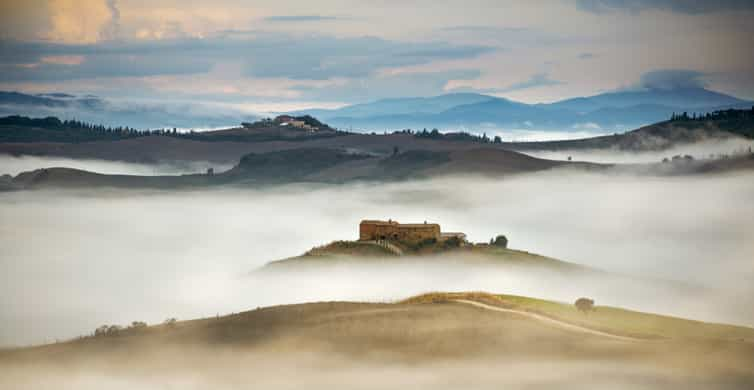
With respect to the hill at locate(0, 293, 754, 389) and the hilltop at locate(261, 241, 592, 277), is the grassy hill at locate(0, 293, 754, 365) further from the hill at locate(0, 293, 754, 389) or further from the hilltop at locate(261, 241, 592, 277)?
the hilltop at locate(261, 241, 592, 277)

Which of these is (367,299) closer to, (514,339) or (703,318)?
(703,318)

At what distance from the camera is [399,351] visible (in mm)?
106438

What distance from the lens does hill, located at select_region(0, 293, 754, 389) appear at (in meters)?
97.7

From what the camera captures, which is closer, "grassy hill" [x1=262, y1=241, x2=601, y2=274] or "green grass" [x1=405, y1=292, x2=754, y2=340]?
"green grass" [x1=405, y1=292, x2=754, y2=340]

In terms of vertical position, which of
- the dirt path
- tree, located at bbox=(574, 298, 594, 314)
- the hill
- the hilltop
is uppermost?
the hilltop

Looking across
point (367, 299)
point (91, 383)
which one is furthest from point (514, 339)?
point (367, 299)

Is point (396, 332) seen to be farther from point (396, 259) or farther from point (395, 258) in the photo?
point (395, 258)

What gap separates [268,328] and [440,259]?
8253 cm

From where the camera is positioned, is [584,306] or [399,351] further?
[584,306]

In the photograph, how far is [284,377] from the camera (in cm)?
9981

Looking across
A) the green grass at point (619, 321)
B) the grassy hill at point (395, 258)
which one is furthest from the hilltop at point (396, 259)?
the green grass at point (619, 321)

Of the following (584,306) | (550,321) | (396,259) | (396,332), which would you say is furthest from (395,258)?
(396,332)

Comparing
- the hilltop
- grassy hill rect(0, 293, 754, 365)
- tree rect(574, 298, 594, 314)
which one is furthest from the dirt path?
the hilltop

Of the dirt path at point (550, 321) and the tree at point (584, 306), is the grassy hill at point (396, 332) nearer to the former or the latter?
the dirt path at point (550, 321)
